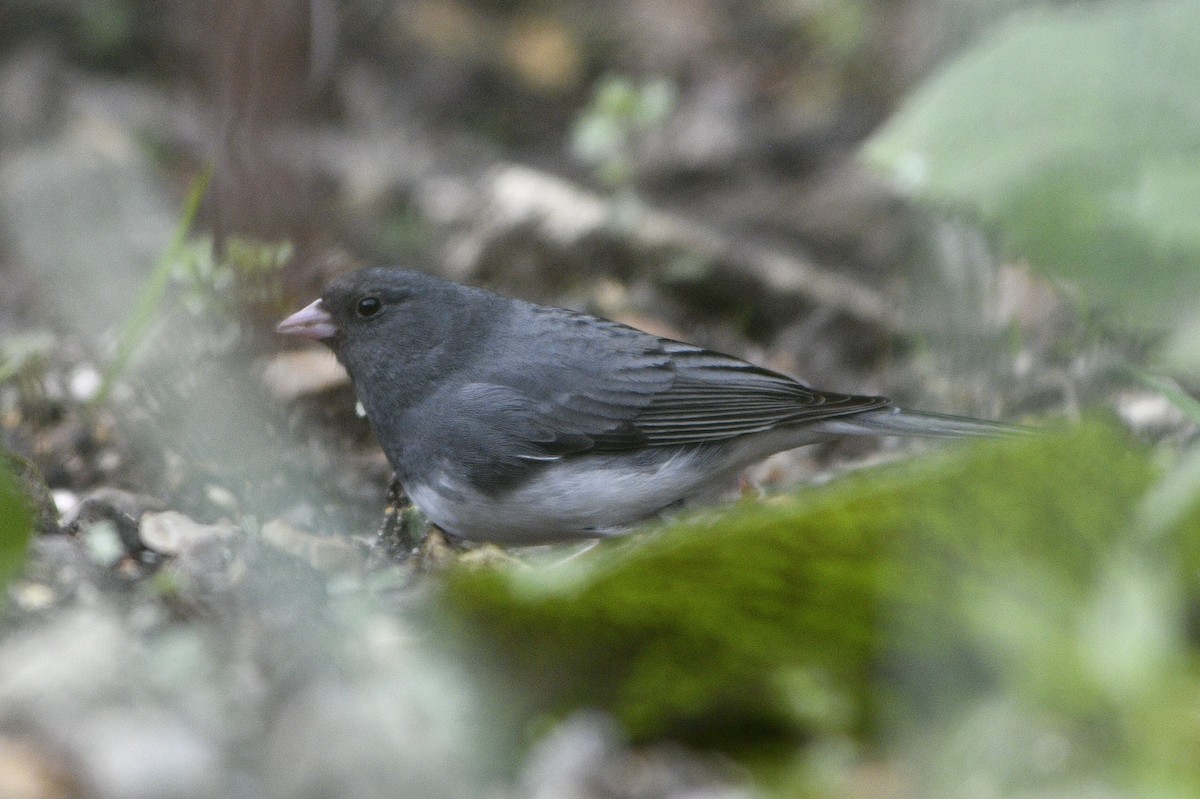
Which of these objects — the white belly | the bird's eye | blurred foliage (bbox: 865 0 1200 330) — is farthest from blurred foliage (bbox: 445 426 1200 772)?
the bird's eye

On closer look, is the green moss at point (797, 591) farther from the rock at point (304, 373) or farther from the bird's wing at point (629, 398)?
the rock at point (304, 373)

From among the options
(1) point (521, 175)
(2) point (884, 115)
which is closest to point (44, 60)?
(1) point (521, 175)

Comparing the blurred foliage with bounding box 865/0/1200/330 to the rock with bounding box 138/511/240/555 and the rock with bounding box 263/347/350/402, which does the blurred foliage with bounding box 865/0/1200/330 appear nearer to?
the rock with bounding box 138/511/240/555

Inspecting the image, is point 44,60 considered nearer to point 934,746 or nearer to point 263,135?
point 263,135

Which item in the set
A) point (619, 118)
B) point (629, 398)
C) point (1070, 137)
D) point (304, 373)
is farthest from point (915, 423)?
point (619, 118)

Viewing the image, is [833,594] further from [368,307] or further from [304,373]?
[304,373]

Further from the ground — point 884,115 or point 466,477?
point 884,115

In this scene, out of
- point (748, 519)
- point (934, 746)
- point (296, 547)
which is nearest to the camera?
point (934, 746)
